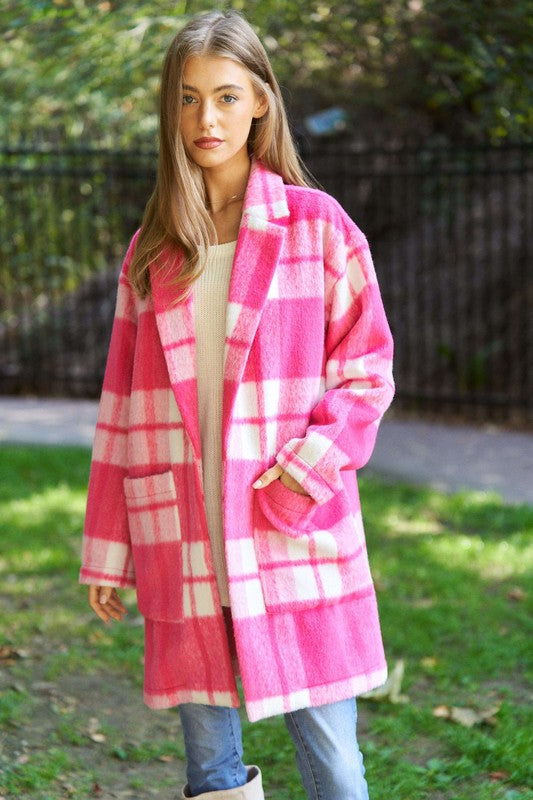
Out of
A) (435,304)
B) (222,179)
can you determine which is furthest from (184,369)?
(435,304)

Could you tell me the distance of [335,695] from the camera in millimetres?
2205

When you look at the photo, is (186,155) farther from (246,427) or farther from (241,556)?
(241,556)

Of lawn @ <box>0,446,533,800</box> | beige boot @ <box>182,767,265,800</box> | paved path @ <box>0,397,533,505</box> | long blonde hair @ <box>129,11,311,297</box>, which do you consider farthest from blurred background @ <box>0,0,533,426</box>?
beige boot @ <box>182,767,265,800</box>

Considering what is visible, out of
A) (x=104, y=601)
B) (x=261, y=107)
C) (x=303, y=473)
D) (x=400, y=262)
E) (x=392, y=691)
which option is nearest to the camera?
(x=303, y=473)

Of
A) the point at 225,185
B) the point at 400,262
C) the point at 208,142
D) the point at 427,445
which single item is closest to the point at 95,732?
the point at 225,185

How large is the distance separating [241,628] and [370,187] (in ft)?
31.3

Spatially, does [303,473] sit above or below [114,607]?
above

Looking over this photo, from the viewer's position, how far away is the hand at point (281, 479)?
2.19 metres

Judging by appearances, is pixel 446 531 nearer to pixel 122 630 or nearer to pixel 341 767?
pixel 122 630

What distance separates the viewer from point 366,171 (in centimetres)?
920

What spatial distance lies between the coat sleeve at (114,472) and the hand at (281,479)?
41 cm

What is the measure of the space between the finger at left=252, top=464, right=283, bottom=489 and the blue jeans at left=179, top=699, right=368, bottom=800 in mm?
469

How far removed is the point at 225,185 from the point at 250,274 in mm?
288

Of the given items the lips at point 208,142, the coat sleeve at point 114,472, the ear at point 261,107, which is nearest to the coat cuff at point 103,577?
the coat sleeve at point 114,472
